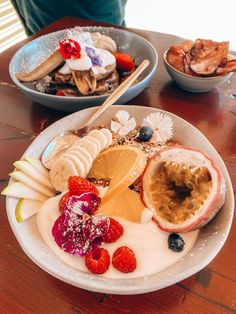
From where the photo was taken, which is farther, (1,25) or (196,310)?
(1,25)

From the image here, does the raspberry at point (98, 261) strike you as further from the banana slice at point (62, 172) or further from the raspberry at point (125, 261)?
the banana slice at point (62, 172)

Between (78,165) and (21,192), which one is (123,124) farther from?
(21,192)

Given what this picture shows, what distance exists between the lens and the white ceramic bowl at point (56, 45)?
993 mm

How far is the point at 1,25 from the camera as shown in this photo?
316cm

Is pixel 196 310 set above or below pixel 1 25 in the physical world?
above

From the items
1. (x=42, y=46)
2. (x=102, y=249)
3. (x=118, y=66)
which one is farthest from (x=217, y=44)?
(x=102, y=249)

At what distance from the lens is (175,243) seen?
649 mm

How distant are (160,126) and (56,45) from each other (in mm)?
636

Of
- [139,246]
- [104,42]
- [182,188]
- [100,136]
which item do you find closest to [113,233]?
[139,246]

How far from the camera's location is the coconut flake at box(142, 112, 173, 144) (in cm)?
92

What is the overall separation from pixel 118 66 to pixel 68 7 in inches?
24.4

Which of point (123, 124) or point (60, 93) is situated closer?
point (123, 124)

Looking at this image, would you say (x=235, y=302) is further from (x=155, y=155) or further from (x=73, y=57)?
(x=73, y=57)

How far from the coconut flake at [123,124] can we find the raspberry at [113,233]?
34 cm
